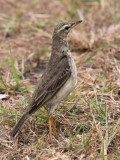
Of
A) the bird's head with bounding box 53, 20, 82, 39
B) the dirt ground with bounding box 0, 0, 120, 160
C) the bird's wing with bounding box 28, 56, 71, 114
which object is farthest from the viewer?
the bird's head with bounding box 53, 20, 82, 39

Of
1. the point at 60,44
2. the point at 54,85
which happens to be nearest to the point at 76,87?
the point at 60,44

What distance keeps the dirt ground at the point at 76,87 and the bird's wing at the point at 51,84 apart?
38cm

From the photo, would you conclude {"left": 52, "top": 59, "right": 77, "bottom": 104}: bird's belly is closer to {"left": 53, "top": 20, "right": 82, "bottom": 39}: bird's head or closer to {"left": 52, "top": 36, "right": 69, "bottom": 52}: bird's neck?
{"left": 52, "top": 36, "right": 69, "bottom": 52}: bird's neck

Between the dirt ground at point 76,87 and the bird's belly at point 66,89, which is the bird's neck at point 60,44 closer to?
the bird's belly at point 66,89

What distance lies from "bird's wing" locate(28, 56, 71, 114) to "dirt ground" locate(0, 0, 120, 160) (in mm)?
381

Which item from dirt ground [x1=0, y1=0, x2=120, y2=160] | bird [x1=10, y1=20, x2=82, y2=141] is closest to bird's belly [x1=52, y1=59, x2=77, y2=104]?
bird [x1=10, y1=20, x2=82, y2=141]

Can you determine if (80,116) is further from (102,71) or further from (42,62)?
(42,62)

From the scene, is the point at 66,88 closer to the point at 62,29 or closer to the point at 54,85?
the point at 54,85

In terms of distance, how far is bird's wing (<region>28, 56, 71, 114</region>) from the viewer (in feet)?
16.9

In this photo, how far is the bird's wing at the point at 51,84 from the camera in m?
5.16

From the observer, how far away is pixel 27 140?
16.8ft

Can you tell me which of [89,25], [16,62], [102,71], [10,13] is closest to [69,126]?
[102,71]

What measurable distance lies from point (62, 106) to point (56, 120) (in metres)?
0.48

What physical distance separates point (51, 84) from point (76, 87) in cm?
128
